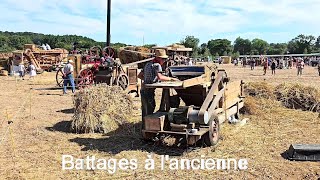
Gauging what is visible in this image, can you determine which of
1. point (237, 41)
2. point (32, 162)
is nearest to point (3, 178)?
point (32, 162)

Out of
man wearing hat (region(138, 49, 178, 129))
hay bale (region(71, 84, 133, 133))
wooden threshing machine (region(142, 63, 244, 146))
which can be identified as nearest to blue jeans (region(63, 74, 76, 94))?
hay bale (region(71, 84, 133, 133))

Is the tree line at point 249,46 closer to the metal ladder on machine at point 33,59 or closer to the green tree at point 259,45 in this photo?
the green tree at point 259,45

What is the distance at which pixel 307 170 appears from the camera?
18.8 ft

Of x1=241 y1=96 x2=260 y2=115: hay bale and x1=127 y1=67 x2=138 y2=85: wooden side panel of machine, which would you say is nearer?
x1=241 y1=96 x2=260 y2=115: hay bale

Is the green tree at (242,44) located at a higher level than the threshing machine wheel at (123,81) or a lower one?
higher

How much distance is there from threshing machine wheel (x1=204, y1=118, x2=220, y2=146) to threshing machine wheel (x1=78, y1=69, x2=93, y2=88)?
9313 mm

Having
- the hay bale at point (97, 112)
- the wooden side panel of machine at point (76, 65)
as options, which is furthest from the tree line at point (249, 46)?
the hay bale at point (97, 112)

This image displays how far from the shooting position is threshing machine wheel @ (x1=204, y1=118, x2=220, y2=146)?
23.0 ft

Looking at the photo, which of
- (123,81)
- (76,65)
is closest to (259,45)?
(76,65)

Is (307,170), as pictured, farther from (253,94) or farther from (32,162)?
(253,94)

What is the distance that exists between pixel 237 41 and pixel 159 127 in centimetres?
13255

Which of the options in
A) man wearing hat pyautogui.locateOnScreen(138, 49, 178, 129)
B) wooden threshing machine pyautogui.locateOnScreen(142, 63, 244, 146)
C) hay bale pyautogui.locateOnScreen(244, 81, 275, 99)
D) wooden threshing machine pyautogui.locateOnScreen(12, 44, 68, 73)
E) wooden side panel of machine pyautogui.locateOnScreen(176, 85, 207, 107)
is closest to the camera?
wooden threshing machine pyautogui.locateOnScreen(142, 63, 244, 146)

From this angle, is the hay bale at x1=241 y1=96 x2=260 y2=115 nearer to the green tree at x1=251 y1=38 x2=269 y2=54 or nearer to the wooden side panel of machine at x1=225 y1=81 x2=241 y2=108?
the wooden side panel of machine at x1=225 y1=81 x2=241 y2=108

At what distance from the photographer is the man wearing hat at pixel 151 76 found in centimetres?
722
